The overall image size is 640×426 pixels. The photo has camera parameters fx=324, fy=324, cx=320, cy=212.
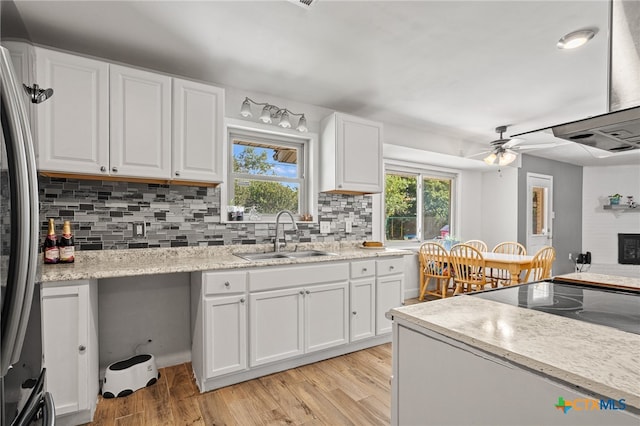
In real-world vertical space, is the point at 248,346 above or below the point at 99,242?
below

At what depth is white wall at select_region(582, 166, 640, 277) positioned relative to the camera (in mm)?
6262

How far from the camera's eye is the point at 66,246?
2078 mm

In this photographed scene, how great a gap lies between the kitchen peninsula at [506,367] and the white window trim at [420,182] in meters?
3.21

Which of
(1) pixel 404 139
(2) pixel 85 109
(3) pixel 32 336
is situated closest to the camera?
(3) pixel 32 336

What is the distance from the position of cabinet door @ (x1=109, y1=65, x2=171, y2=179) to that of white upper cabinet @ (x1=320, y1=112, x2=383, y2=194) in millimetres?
1422

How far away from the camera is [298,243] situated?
10.3 feet

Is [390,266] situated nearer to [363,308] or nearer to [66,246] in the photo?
[363,308]

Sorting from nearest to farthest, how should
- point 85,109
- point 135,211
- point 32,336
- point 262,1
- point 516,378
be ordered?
point 516,378
point 32,336
point 262,1
point 85,109
point 135,211

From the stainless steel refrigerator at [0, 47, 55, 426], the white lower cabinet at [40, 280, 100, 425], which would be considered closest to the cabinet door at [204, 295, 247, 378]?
the white lower cabinet at [40, 280, 100, 425]

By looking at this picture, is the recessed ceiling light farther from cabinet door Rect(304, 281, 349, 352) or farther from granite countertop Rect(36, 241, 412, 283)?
cabinet door Rect(304, 281, 349, 352)

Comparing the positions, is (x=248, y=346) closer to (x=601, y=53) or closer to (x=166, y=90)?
(x=166, y=90)

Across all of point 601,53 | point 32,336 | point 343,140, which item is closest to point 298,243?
point 343,140

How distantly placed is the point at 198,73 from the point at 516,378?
9.00 feet

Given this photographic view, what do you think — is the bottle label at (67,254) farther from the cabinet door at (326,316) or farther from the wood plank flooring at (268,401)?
the cabinet door at (326,316)
